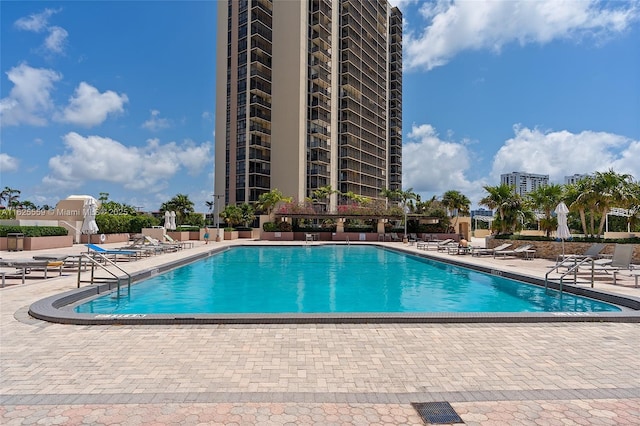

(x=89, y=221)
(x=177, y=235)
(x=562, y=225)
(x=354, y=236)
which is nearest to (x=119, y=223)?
(x=177, y=235)

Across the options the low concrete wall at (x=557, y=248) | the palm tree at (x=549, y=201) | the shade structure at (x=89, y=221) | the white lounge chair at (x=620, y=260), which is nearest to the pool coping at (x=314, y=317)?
the shade structure at (x=89, y=221)

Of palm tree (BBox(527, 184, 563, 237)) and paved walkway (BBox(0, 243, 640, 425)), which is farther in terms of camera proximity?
palm tree (BBox(527, 184, 563, 237))

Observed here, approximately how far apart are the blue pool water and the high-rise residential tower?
1495 inches

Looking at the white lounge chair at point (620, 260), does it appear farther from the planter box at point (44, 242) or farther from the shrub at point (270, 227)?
the shrub at point (270, 227)

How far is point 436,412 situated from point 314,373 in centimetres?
128

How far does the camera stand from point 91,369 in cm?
396

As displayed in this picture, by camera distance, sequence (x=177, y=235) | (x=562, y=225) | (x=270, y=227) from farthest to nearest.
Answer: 1. (x=270, y=227)
2. (x=177, y=235)
3. (x=562, y=225)

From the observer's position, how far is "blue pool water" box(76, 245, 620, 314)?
853 cm

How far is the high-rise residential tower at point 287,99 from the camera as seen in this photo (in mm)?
53062

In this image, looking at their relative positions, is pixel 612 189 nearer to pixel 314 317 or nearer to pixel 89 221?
pixel 314 317

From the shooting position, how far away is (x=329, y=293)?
10.7 m

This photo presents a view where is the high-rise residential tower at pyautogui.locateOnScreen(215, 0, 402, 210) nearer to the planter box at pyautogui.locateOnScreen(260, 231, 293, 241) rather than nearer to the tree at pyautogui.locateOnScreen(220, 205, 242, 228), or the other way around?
the tree at pyautogui.locateOnScreen(220, 205, 242, 228)

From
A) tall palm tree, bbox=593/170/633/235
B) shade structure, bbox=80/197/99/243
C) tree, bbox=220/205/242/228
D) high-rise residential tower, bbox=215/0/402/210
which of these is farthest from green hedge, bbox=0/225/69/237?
high-rise residential tower, bbox=215/0/402/210

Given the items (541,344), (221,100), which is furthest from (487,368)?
(221,100)
